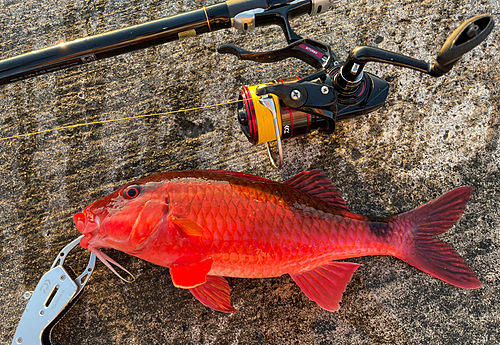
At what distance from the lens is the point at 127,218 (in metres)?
1.81

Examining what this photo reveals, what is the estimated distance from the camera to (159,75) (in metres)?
2.44

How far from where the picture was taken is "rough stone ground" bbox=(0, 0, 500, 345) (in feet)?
6.95

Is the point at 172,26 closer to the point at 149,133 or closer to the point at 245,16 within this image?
the point at 245,16

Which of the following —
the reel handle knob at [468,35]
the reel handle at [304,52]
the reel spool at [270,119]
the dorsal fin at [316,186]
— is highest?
the reel handle knob at [468,35]

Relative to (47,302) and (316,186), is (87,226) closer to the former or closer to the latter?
(47,302)

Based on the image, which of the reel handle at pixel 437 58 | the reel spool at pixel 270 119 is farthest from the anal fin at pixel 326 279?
the reel handle at pixel 437 58

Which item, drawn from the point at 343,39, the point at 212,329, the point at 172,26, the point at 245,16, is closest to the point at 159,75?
the point at 172,26

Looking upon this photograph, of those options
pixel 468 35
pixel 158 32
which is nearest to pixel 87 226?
pixel 158 32

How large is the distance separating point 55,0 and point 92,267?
82.0 inches

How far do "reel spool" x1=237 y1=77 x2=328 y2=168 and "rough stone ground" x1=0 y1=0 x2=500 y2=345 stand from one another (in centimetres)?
39

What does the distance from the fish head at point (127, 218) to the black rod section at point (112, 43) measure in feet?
2.55

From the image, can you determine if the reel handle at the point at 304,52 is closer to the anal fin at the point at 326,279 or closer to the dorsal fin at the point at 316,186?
the dorsal fin at the point at 316,186

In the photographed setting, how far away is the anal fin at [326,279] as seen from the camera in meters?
1.96

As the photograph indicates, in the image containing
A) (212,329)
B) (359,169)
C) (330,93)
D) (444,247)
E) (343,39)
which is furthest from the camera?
(343,39)
